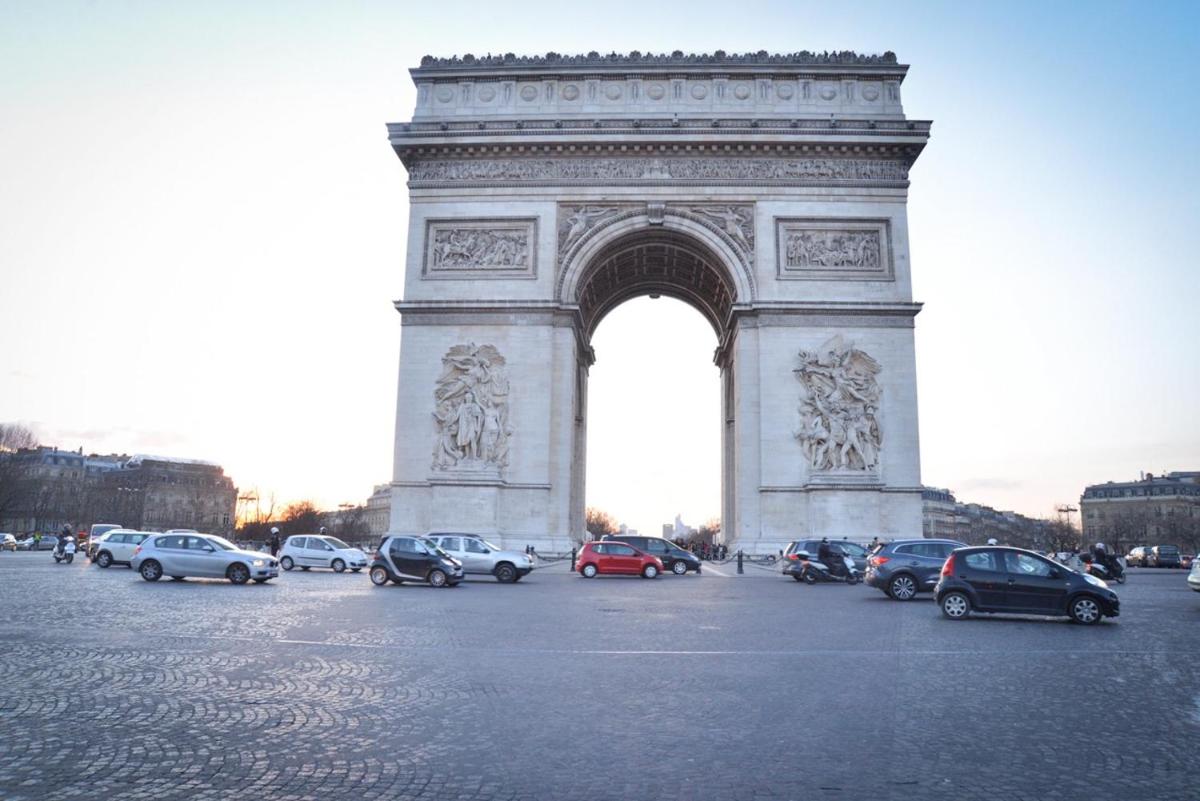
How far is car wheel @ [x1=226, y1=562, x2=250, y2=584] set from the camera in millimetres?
19953

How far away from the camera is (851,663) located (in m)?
8.43

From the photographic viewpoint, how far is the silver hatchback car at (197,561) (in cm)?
1995

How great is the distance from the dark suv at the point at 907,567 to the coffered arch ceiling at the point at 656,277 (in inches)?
→ 641

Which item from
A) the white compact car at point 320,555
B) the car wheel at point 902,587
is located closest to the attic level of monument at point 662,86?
the white compact car at point 320,555

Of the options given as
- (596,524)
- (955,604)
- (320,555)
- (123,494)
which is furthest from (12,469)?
(596,524)

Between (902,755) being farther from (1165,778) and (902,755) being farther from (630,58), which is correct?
(630,58)

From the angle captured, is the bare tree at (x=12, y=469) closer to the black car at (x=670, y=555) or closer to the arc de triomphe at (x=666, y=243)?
the arc de triomphe at (x=666, y=243)

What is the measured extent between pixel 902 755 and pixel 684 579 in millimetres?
19248

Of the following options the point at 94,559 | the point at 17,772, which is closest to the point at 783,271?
the point at 94,559

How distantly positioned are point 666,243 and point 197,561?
20.8 metres

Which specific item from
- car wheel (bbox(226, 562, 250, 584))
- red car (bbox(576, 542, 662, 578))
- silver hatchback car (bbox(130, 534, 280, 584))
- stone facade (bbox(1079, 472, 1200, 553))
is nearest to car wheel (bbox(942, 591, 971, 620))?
red car (bbox(576, 542, 662, 578))

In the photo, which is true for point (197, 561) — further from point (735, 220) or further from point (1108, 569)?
point (1108, 569)

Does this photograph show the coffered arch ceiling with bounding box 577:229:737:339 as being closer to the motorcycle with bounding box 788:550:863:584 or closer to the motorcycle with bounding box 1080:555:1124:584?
the motorcycle with bounding box 788:550:863:584

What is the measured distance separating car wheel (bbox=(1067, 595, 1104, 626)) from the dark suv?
469 cm
